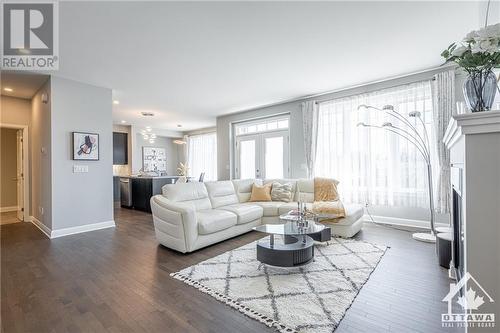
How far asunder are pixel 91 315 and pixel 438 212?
199 inches

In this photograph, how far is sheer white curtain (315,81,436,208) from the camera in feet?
14.0

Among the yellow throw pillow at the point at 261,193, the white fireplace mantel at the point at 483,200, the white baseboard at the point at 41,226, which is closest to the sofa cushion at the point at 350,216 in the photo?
the yellow throw pillow at the point at 261,193

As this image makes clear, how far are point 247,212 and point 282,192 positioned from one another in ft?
3.74

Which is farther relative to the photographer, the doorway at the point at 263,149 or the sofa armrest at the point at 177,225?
the doorway at the point at 263,149

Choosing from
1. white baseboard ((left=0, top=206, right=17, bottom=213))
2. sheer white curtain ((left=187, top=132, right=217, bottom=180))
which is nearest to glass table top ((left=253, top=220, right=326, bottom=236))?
sheer white curtain ((left=187, top=132, right=217, bottom=180))

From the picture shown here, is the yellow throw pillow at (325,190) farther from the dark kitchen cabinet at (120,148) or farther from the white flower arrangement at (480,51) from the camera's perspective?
the dark kitchen cabinet at (120,148)

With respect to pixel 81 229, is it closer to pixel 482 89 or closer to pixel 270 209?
pixel 270 209

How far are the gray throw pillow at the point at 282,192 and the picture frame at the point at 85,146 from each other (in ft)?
11.8

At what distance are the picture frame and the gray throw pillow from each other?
3595mm

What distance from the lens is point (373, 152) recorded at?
4723mm

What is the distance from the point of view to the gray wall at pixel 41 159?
417cm

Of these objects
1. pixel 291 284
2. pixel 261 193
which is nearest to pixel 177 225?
pixel 291 284

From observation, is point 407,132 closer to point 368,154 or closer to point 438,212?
point 368,154

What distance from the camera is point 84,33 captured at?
9.29 feet
